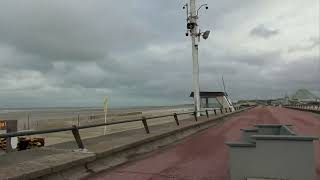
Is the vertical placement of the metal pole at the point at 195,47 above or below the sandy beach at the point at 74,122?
above

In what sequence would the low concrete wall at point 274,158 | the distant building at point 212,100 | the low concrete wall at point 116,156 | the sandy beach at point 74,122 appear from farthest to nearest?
1. the distant building at point 212,100
2. the sandy beach at point 74,122
3. the low concrete wall at point 116,156
4. the low concrete wall at point 274,158

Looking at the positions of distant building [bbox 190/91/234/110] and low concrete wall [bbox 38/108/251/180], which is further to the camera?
distant building [bbox 190/91/234/110]

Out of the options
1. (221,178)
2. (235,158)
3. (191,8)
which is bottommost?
Result: (221,178)

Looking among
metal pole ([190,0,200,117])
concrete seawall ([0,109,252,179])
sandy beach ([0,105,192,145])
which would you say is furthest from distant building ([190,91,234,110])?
concrete seawall ([0,109,252,179])

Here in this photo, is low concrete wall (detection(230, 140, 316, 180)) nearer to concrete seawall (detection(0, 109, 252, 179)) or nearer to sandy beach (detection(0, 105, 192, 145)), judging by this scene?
concrete seawall (detection(0, 109, 252, 179))

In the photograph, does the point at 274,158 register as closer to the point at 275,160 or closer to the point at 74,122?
the point at 275,160

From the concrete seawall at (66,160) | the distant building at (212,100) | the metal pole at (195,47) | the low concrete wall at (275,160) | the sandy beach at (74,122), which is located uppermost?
the metal pole at (195,47)

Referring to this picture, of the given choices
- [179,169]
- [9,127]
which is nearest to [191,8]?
[9,127]

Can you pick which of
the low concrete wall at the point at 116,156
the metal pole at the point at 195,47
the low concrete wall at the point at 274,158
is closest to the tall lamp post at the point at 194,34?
the metal pole at the point at 195,47

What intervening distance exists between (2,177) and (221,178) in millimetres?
4452

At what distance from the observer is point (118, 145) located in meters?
13.1

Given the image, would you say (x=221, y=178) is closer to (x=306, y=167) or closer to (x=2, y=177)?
(x=306, y=167)

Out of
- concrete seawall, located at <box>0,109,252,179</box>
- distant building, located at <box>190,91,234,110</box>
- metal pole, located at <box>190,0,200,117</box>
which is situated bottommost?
concrete seawall, located at <box>0,109,252,179</box>

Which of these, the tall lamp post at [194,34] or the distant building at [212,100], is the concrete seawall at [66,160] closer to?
the tall lamp post at [194,34]
